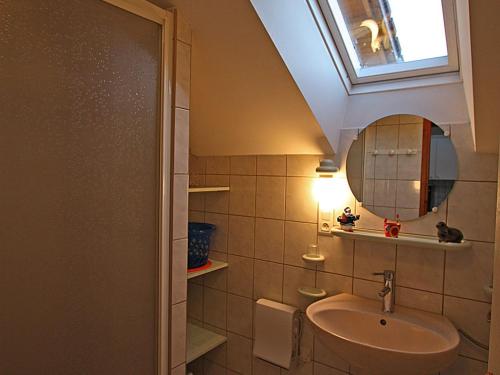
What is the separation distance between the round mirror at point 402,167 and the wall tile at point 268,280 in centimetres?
65

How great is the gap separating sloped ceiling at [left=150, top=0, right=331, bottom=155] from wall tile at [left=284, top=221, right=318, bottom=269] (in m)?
0.42

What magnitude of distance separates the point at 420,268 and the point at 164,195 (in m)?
1.20

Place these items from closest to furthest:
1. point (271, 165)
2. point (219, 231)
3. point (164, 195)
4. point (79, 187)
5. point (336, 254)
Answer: point (79, 187), point (164, 195), point (336, 254), point (271, 165), point (219, 231)

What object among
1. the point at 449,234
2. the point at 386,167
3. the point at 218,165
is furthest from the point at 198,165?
the point at 449,234

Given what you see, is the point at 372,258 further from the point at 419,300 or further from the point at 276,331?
the point at 276,331

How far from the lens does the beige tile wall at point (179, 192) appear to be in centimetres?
134

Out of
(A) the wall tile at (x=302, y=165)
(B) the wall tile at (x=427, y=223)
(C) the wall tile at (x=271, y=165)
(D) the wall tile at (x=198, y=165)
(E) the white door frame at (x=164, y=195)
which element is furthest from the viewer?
(D) the wall tile at (x=198, y=165)

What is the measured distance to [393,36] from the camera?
163 cm

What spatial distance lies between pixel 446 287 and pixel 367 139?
2.55 ft

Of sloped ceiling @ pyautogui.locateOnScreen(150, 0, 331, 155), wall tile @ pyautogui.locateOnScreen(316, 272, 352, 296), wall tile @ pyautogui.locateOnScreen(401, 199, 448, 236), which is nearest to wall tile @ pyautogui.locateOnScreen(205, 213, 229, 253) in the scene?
sloped ceiling @ pyautogui.locateOnScreen(150, 0, 331, 155)

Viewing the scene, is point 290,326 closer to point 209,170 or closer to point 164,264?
point 164,264

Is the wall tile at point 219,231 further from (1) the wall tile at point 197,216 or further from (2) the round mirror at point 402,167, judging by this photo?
(2) the round mirror at point 402,167

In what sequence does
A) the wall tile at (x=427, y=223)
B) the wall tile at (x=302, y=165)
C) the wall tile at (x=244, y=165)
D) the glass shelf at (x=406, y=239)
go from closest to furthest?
1. the glass shelf at (x=406, y=239)
2. the wall tile at (x=427, y=223)
3. the wall tile at (x=302, y=165)
4. the wall tile at (x=244, y=165)

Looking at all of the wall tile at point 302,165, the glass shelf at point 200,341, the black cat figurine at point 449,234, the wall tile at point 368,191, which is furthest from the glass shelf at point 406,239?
the glass shelf at point 200,341
